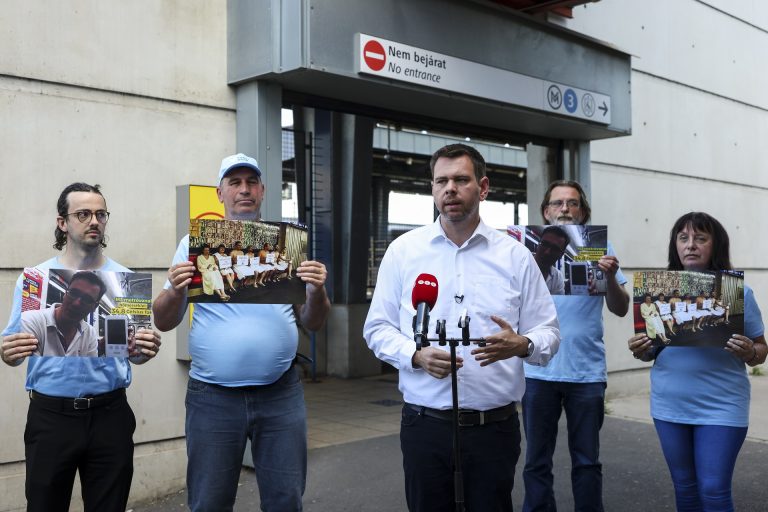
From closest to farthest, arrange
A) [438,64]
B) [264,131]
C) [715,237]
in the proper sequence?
1. [715,237]
2. [264,131]
3. [438,64]

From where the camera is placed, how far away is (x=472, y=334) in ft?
10.8

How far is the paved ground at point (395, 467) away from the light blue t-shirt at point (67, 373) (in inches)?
91.7

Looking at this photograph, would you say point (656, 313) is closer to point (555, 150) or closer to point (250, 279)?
point (250, 279)

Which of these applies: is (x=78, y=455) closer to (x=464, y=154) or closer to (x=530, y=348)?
(x=530, y=348)

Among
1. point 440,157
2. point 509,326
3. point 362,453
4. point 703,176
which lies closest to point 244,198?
point 440,157

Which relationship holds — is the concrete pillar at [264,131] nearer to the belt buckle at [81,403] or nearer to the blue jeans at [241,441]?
the blue jeans at [241,441]

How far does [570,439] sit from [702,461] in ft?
3.42

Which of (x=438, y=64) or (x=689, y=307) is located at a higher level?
(x=438, y=64)

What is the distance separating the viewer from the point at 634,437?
26.3 feet

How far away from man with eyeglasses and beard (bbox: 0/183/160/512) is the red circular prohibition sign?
316 cm

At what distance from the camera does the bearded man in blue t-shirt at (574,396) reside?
4758mm

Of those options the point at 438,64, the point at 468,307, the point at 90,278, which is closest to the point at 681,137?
the point at 438,64

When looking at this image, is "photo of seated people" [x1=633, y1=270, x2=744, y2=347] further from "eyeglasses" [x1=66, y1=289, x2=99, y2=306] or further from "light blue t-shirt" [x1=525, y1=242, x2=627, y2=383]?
"eyeglasses" [x1=66, y1=289, x2=99, y2=306]

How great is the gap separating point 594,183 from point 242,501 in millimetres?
6196
